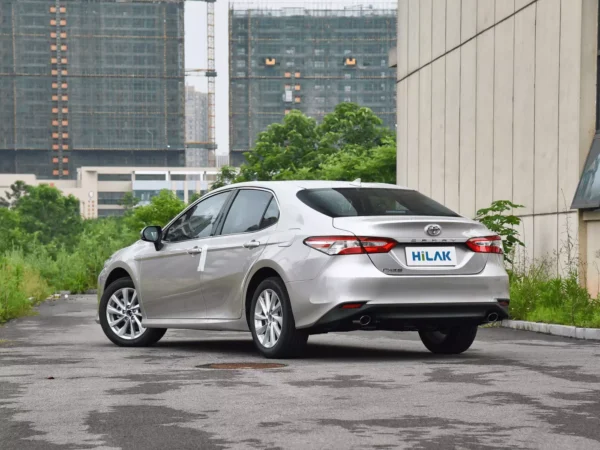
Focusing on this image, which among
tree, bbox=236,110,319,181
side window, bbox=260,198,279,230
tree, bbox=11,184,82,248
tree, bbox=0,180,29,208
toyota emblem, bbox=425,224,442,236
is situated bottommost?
tree, bbox=11,184,82,248

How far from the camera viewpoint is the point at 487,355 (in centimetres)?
1038

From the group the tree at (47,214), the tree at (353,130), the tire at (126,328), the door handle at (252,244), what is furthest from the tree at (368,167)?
the tree at (47,214)

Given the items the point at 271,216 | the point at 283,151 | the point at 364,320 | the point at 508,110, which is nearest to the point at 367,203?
the point at 271,216

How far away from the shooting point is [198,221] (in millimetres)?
11375

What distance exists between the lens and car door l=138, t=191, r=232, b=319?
11.0 meters

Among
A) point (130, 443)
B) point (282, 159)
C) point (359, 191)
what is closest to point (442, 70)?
point (359, 191)

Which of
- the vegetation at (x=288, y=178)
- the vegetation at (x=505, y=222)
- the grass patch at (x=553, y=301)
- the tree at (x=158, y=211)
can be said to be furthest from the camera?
the tree at (x=158, y=211)

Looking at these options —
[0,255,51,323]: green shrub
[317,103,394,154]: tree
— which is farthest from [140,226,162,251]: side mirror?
[317,103,394,154]: tree

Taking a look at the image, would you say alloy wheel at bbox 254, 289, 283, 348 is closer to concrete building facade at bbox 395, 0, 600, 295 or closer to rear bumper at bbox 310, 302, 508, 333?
rear bumper at bbox 310, 302, 508, 333

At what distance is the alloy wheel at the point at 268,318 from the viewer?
9812 mm

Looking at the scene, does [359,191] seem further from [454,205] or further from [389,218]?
[454,205]

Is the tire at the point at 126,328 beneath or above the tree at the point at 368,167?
beneath

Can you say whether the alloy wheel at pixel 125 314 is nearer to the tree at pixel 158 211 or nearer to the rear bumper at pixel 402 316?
the rear bumper at pixel 402 316

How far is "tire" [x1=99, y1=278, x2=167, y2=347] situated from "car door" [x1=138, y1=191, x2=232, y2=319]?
0.89 feet
